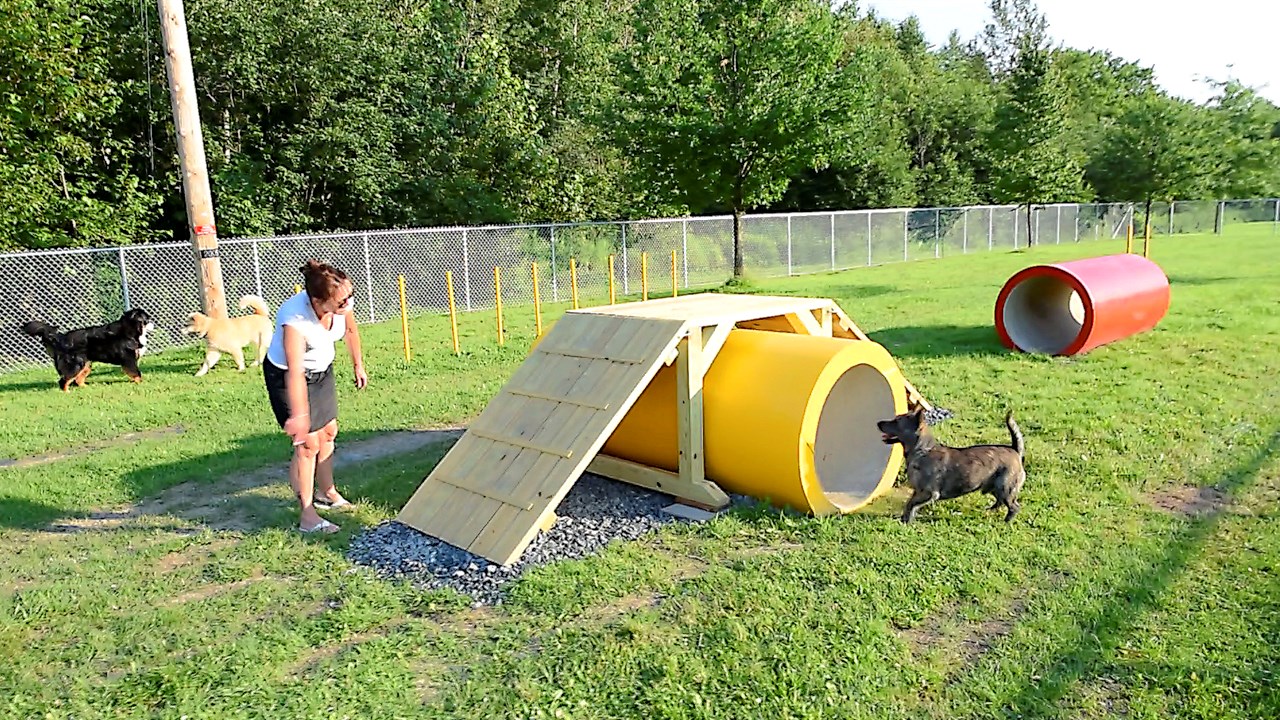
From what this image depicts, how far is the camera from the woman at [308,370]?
495cm

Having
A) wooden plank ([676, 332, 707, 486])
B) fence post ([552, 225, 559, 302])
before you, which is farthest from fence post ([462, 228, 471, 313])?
wooden plank ([676, 332, 707, 486])

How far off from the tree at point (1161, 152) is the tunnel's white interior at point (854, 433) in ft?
48.5

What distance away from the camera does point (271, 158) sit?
64.7 feet

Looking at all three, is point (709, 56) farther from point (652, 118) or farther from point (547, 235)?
point (547, 235)

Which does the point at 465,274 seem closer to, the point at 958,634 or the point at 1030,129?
the point at 958,634

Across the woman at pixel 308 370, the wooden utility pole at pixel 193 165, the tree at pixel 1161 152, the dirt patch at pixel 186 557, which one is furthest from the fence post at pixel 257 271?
the tree at pixel 1161 152

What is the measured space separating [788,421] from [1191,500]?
107 inches

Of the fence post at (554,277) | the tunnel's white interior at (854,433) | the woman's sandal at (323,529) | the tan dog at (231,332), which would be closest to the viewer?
the woman's sandal at (323,529)

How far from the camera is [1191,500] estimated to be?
5344mm

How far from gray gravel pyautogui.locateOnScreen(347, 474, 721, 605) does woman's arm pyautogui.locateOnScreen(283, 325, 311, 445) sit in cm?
78

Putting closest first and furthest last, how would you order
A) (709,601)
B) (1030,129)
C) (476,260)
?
(709,601)
(476,260)
(1030,129)

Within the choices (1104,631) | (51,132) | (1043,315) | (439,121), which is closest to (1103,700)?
(1104,631)

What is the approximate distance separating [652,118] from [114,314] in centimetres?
1140

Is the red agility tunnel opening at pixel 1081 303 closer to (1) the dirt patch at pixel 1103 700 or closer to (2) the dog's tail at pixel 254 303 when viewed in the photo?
(1) the dirt patch at pixel 1103 700
